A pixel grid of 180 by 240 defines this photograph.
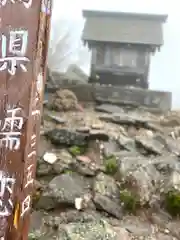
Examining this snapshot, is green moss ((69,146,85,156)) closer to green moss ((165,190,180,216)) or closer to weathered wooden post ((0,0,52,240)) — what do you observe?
green moss ((165,190,180,216))

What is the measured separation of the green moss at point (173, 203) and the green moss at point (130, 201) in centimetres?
21

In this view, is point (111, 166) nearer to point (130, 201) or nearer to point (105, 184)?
point (105, 184)

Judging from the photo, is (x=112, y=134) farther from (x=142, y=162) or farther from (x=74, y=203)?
(x=74, y=203)

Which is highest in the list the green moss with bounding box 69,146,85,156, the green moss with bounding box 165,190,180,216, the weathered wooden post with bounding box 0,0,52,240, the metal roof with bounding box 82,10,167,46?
the metal roof with bounding box 82,10,167,46

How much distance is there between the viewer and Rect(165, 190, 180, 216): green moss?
2.19 meters

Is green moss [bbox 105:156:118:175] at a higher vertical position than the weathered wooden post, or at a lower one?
lower

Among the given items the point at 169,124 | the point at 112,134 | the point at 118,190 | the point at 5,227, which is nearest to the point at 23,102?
the point at 5,227

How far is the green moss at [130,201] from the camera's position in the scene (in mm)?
2186

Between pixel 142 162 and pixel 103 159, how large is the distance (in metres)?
0.32

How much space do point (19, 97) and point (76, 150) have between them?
1.64m

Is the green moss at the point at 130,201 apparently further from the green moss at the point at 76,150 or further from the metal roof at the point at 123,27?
the metal roof at the point at 123,27

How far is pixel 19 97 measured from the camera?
1.11m

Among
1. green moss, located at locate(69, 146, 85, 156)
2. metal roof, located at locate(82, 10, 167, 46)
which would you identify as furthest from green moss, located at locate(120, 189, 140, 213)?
metal roof, located at locate(82, 10, 167, 46)

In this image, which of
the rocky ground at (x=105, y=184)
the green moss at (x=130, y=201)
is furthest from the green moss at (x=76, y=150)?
the green moss at (x=130, y=201)
